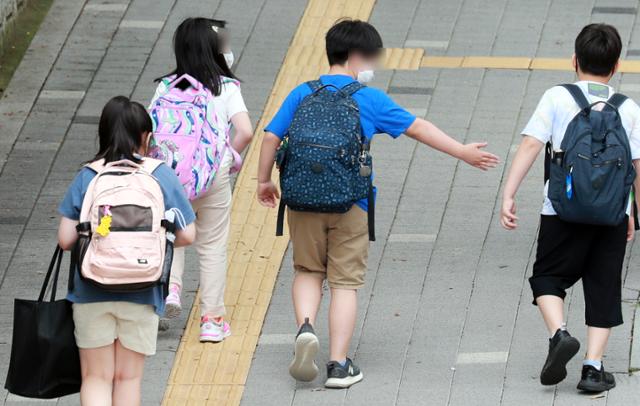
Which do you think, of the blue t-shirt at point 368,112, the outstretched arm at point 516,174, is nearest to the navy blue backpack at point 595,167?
the outstretched arm at point 516,174

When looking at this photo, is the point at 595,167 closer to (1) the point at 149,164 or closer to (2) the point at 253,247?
(1) the point at 149,164

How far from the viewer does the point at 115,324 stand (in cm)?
577

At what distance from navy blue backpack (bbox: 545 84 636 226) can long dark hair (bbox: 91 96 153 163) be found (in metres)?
1.88

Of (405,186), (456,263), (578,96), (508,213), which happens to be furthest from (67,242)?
(405,186)

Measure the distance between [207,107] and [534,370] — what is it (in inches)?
79.3

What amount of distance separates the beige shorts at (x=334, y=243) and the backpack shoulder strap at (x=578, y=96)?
1.11 metres

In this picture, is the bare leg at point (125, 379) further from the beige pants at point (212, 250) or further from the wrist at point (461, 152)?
the wrist at point (461, 152)

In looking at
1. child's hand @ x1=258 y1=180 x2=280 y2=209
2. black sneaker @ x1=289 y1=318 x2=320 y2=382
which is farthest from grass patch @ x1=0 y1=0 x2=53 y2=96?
black sneaker @ x1=289 y1=318 x2=320 y2=382

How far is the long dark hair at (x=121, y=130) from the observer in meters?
5.69

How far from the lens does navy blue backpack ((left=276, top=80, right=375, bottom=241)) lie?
6344 mm

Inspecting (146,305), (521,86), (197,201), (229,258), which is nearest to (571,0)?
(521,86)

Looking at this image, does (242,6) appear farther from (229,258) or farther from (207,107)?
(207,107)

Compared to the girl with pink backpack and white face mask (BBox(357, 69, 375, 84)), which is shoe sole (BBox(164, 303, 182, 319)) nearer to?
the girl with pink backpack

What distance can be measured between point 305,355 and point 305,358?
22 mm
